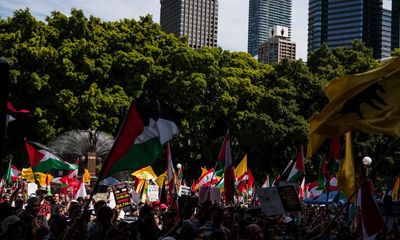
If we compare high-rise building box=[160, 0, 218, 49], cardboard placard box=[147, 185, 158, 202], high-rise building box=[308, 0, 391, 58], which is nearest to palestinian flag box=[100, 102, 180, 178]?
cardboard placard box=[147, 185, 158, 202]

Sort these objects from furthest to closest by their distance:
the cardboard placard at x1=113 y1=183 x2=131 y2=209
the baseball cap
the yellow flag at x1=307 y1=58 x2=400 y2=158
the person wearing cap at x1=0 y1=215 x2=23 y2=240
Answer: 1. the cardboard placard at x1=113 y1=183 x2=131 y2=209
2. the baseball cap
3. the person wearing cap at x1=0 y1=215 x2=23 y2=240
4. the yellow flag at x1=307 y1=58 x2=400 y2=158

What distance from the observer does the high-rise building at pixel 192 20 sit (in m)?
184

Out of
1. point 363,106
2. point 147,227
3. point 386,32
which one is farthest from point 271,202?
point 386,32

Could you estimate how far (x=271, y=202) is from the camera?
9.89 meters

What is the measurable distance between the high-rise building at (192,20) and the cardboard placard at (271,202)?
171270 millimetres

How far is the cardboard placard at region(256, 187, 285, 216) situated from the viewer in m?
9.83

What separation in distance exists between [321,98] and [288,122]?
9.81ft

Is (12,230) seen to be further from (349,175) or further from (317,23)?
(317,23)

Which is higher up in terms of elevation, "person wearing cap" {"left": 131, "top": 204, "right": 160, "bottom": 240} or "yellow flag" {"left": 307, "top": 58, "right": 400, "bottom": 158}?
"yellow flag" {"left": 307, "top": 58, "right": 400, "bottom": 158}

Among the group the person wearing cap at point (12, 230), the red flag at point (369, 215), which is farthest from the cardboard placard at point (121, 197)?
the person wearing cap at point (12, 230)

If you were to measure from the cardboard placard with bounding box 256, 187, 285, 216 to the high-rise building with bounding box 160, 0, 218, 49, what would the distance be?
171270mm

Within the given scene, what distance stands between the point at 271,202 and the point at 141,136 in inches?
124

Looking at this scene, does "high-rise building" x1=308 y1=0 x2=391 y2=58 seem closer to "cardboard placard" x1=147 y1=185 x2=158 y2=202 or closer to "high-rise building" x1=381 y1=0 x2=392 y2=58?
"high-rise building" x1=381 y1=0 x2=392 y2=58

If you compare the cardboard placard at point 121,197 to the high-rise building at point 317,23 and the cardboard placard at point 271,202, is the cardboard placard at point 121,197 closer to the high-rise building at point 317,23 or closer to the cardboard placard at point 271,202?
the cardboard placard at point 271,202
